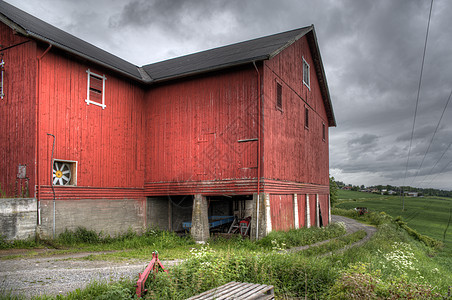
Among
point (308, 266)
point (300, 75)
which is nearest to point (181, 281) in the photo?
point (308, 266)

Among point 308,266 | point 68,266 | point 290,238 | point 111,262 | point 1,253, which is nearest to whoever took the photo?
point 308,266

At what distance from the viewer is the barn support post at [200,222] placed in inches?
597

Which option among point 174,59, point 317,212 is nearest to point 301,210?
point 317,212

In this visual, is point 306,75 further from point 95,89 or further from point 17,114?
point 17,114

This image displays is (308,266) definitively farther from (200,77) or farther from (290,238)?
(200,77)

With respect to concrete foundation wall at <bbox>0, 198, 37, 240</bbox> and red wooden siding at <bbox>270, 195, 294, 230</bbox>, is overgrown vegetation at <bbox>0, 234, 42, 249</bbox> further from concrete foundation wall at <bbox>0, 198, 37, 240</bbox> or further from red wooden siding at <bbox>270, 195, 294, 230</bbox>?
red wooden siding at <bbox>270, 195, 294, 230</bbox>

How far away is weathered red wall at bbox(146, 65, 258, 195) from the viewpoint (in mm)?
15008

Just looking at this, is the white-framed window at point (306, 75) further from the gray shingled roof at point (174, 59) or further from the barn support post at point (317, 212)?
the barn support post at point (317, 212)

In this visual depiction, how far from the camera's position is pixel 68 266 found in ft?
29.4

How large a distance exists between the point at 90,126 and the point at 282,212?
9543mm

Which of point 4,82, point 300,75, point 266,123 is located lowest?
point 266,123

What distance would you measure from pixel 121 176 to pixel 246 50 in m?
8.64

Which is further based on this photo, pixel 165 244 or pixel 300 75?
pixel 300 75

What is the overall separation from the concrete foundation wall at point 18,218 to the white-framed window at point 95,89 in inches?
195
